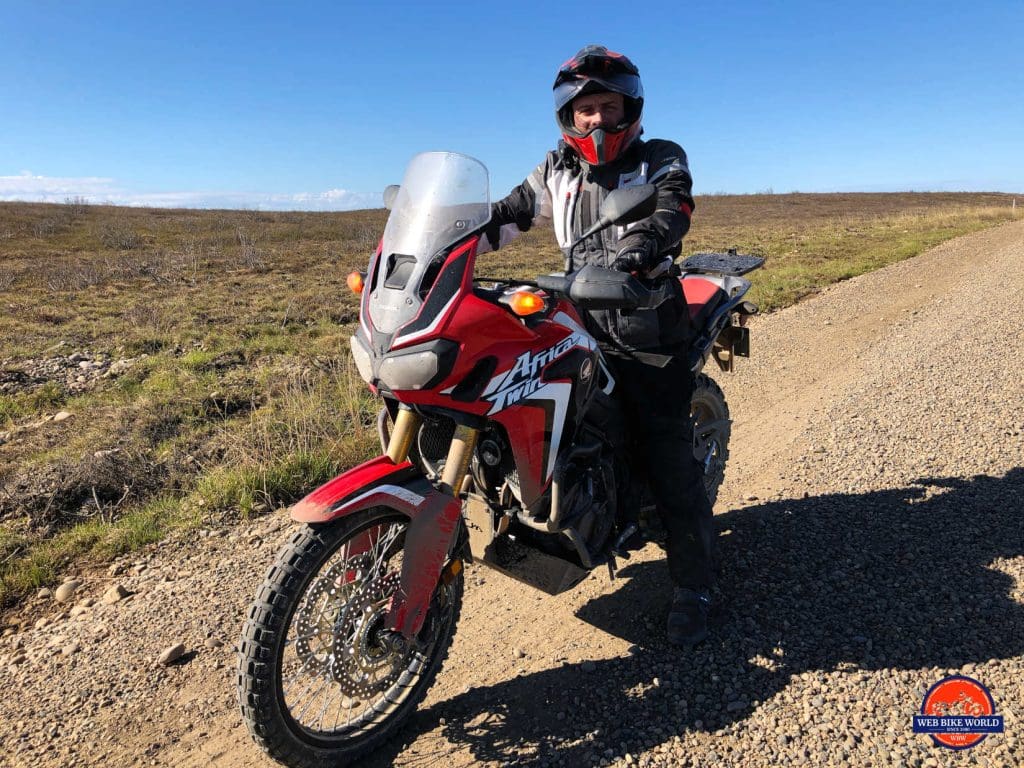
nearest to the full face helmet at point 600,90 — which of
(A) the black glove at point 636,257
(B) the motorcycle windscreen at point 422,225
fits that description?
(A) the black glove at point 636,257

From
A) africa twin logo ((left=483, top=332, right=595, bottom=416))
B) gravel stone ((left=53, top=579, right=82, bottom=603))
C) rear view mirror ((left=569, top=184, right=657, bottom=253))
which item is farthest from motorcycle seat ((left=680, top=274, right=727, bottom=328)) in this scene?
gravel stone ((left=53, top=579, right=82, bottom=603))

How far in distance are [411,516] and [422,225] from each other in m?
1.04

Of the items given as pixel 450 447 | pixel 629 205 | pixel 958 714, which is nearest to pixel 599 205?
pixel 629 205

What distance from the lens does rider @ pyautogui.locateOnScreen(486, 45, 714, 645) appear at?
2900 mm

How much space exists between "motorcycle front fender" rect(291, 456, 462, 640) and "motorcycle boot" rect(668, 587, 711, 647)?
1236mm

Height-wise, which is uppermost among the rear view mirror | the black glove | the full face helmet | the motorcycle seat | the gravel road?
the full face helmet

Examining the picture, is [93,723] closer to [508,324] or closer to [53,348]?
[508,324]

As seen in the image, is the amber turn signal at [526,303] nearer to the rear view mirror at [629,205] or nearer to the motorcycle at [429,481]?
the motorcycle at [429,481]

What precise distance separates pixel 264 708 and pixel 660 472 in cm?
194

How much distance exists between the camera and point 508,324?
95.0 inches

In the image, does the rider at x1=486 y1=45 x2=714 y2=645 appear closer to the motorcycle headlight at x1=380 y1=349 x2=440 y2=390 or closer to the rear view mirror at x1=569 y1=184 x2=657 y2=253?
the rear view mirror at x1=569 y1=184 x2=657 y2=253

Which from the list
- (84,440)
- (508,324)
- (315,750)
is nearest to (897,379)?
(508,324)

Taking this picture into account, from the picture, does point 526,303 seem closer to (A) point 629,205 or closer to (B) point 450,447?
(A) point 629,205

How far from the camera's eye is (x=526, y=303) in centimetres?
235
